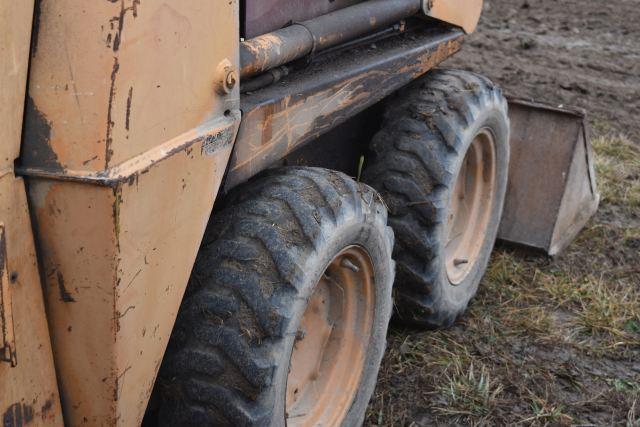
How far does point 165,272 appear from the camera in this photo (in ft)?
5.92

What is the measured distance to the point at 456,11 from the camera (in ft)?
11.0

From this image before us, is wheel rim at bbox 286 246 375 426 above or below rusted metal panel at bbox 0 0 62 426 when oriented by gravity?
below

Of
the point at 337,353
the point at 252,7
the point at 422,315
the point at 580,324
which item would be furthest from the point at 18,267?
the point at 580,324

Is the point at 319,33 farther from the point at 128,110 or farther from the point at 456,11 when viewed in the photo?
the point at 456,11

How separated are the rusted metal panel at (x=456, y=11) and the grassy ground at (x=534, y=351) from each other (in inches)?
45.5

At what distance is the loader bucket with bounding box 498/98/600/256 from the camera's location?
402 centimetres

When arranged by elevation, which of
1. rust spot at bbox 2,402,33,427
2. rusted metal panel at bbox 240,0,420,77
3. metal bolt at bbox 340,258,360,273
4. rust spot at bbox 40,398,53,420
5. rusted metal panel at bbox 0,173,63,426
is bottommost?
metal bolt at bbox 340,258,360,273

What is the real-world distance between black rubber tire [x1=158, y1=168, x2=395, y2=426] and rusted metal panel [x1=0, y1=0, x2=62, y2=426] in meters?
0.36

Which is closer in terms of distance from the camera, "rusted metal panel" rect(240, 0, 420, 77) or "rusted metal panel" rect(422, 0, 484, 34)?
"rusted metal panel" rect(240, 0, 420, 77)

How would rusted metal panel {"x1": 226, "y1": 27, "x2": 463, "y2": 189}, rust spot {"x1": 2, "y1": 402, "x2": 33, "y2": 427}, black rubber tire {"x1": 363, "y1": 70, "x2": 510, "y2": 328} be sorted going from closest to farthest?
1. rust spot {"x1": 2, "y1": 402, "x2": 33, "y2": 427}
2. rusted metal panel {"x1": 226, "y1": 27, "x2": 463, "y2": 189}
3. black rubber tire {"x1": 363, "y1": 70, "x2": 510, "y2": 328}

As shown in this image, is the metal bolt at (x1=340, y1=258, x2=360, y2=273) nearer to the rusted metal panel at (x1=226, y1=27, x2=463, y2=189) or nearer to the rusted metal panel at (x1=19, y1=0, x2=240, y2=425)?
the rusted metal panel at (x1=226, y1=27, x2=463, y2=189)

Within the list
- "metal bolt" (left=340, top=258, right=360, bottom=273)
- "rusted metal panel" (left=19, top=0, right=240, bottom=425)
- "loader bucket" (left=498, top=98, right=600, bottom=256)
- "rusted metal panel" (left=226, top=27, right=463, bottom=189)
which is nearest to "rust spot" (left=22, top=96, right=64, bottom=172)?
"rusted metal panel" (left=19, top=0, right=240, bottom=425)

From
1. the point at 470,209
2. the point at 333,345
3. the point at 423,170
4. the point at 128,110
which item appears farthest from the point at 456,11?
the point at 128,110

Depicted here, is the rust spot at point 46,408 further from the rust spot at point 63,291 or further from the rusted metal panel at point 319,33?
the rusted metal panel at point 319,33
